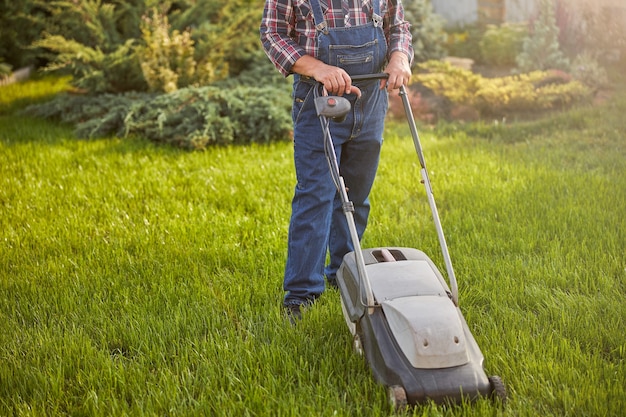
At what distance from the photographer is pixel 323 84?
277 centimetres

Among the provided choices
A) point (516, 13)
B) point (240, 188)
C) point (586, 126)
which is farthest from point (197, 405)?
point (516, 13)

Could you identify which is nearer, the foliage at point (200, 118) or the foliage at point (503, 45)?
the foliage at point (200, 118)

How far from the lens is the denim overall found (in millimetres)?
2959

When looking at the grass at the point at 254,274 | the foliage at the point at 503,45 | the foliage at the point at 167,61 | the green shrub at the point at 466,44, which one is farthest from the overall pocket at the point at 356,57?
the green shrub at the point at 466,44

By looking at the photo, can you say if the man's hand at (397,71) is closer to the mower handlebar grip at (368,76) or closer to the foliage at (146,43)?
the mower handlebar grip at (368,76)

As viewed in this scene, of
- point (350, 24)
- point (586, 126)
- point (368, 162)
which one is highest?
point (350, 24)

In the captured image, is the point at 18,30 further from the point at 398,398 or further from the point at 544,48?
the point at 398,398

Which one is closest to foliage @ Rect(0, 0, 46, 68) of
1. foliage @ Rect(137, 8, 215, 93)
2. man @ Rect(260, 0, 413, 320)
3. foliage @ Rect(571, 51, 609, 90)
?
foliage @ Rect(137, 8, 215, 93)

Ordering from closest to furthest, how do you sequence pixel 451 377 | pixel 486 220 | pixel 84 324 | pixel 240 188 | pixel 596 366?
1. pixel 451 377
2. pixel 596 366
3. pixel 84 324
4. pixel 486 220
5. pixel 240 188

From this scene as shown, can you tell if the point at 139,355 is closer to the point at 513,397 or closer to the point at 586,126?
the point at 513,397

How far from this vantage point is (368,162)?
10.7 feet

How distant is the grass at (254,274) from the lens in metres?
2.53

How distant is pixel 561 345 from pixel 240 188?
279 cm

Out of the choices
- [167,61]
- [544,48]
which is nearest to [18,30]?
[167,61]
